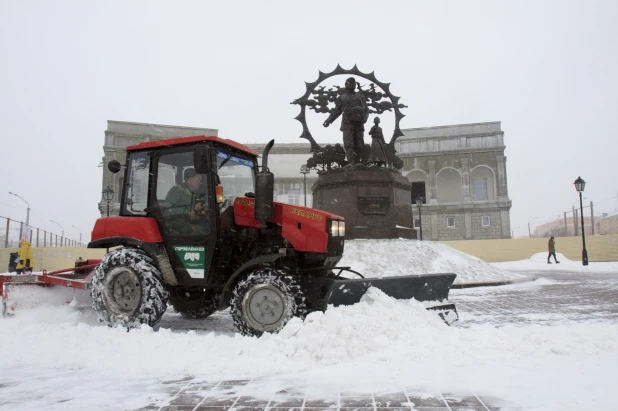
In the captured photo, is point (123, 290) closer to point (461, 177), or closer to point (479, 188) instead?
point (461, 177)

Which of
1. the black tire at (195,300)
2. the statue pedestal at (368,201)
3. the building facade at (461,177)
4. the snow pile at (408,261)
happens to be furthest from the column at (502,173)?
the black tire at (195,300)

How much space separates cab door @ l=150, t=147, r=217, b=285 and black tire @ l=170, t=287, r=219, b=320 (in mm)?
391

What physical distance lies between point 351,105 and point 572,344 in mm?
10837

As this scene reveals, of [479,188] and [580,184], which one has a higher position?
[479,188]

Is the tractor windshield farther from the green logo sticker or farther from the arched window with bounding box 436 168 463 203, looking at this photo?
the arched window with bounding box 436 168 463 203

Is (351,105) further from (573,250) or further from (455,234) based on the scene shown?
(455,234)

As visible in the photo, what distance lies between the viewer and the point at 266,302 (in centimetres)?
527

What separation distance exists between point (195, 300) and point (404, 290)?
9.46ft

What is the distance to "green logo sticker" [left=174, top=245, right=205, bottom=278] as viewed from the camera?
229 inches

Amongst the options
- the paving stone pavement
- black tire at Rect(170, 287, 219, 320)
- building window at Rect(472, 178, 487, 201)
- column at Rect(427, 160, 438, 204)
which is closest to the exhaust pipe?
black tire at Rect(170, 287, 219, 320)

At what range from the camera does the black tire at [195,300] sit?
6.30m

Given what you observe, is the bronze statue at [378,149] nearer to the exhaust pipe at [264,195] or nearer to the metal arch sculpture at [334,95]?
the metal arch sculpture at [334,95]

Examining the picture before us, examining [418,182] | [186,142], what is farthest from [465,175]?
[186,142]

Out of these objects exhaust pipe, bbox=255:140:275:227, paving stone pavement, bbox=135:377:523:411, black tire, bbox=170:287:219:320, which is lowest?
paving stone pavement, bbox=135:377:523:411
